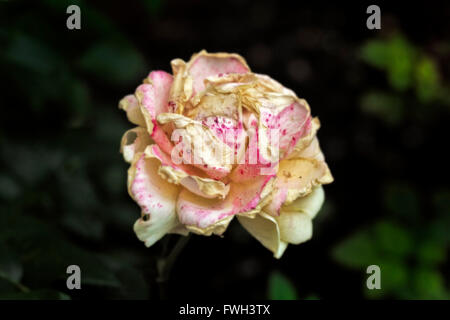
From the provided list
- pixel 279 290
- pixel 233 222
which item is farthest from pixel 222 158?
pixel 233 222

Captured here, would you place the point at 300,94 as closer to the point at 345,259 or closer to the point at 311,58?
the point at 311,58

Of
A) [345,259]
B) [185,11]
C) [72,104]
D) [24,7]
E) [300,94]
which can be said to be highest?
[185,11]

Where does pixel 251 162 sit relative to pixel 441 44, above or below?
below

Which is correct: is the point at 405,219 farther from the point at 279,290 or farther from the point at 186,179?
the point at 186,179

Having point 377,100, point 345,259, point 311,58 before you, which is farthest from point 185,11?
point 345,259

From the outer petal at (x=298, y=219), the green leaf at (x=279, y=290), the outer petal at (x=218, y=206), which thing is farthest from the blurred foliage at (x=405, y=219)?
the outer petal at (x=218, y=206)

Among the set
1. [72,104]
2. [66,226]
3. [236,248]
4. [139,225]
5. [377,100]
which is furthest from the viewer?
[377,100]
